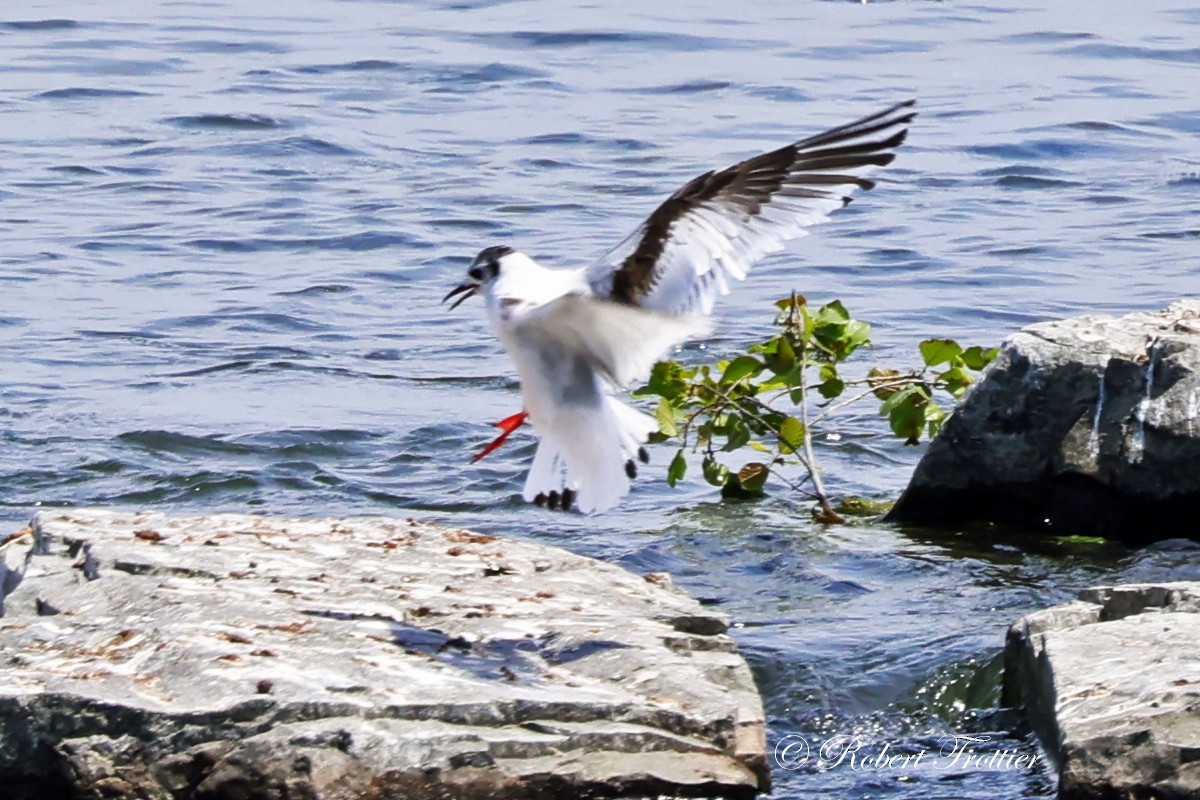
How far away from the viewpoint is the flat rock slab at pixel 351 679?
4.46 metres

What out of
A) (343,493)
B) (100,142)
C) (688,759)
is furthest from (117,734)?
(100,142)

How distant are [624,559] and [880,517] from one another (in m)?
0.98

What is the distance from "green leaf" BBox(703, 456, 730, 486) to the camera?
7742 mm

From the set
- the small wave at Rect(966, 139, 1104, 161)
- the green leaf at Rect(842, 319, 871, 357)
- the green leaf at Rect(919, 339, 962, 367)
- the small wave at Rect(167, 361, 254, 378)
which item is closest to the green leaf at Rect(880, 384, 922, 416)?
the green leaf at Rect(919, 339, 962, 367)

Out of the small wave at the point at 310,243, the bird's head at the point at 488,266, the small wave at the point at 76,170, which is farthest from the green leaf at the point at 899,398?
the small wave at the point at 76,170

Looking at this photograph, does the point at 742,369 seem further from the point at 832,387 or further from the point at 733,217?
the point at 733,217

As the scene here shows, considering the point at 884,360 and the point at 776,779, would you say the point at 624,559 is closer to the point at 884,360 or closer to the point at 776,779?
the point at 776,779

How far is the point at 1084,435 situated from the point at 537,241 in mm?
5978

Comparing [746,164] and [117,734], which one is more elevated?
[746,164]

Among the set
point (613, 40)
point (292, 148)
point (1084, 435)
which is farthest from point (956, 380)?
point (613, 40)

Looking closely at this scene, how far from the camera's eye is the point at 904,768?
17.5 feet

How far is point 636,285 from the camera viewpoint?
5.57m

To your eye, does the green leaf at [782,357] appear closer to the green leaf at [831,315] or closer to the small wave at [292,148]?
the green leaf at [831,315]

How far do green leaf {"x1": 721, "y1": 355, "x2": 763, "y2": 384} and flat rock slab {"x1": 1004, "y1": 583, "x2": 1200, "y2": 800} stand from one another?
82.4 inches
